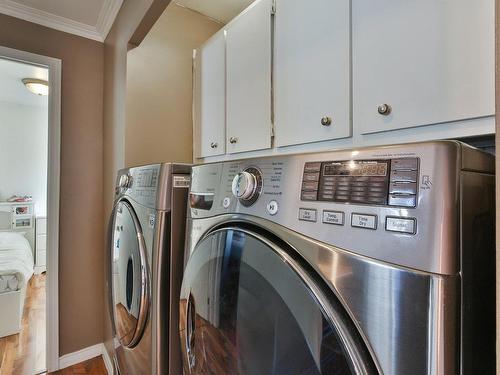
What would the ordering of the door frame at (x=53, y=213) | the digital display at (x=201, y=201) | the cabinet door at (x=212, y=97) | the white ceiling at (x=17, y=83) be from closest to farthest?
the digital display at (x=201, y=201), the cabinet door at (x=212, y=97), the door frame at (x=53, y=213), the white ceiling at (x=17, y=83)

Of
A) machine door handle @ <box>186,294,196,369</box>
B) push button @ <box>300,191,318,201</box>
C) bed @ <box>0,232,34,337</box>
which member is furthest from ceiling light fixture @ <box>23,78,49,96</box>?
push button @ <box>300,191,318,201</box>

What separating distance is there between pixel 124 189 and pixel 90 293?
1228mm

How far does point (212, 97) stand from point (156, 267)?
106 centimetres

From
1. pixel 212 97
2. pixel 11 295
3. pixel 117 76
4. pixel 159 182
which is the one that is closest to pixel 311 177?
pixel 159 182

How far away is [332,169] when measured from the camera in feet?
1.55

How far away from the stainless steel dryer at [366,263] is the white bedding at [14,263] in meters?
2.75

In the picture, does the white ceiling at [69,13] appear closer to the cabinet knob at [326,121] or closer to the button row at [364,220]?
the cabinet knob at [326,121]

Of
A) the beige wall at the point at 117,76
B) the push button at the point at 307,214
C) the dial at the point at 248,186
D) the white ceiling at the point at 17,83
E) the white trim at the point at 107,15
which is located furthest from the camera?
the white ceiling at the point at 17,83

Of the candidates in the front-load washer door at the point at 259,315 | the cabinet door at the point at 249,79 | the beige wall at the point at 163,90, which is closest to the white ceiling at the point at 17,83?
the beige wall at the point at 163,90

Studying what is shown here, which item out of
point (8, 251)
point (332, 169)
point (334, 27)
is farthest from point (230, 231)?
point (8, 251)

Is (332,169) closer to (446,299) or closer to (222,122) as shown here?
(446,299)

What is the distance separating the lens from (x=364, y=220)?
41 cm

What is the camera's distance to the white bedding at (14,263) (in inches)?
96.6

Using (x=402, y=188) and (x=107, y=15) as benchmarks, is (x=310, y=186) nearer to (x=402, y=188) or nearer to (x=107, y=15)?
(x=402, y=188)
